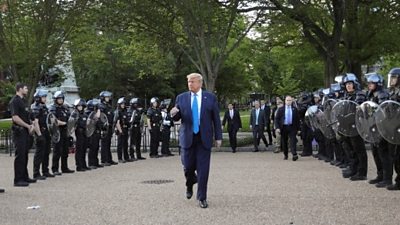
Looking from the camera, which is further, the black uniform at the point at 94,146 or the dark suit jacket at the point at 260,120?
the dark suit jacket at the point at 260,120

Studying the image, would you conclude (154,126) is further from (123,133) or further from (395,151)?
(395,151)

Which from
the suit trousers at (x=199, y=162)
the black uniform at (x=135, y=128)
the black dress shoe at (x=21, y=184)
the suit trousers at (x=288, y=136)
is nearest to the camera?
the suit trousers at (x=199, y=162)

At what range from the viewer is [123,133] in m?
16.3

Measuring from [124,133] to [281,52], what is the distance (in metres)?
16.1

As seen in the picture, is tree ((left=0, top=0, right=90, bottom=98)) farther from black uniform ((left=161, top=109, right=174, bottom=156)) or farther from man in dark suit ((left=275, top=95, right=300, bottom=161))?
man in dark suit ((left=275, top=95, right=300, bottom=161))

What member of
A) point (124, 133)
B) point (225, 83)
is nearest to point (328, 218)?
point (124, 133)

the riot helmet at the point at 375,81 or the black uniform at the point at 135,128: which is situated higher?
the riot helmet at the point at 375,81

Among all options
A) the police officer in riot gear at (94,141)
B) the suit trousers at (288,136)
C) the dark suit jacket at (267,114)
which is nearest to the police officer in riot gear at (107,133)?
the police officer in riot gear at (94,141)

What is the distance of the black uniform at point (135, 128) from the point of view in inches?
664

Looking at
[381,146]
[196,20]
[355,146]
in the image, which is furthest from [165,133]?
[381,146]

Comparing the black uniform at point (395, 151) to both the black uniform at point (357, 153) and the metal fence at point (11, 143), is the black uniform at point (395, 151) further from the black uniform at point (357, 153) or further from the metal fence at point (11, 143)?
the metal fence at point (11, 143)

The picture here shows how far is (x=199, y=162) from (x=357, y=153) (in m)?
3.97

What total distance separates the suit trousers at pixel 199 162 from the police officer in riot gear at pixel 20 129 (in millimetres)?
3881

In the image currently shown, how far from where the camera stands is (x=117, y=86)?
4862 centimetres
